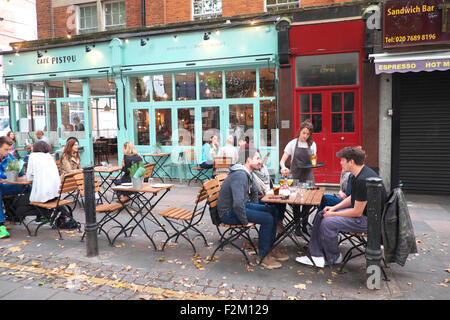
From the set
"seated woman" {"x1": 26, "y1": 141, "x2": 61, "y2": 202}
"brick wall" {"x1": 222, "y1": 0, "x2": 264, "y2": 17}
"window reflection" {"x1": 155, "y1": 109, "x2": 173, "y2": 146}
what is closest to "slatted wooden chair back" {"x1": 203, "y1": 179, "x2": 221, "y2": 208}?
"seated woman" {"x1": 26, "y1": 141, "x2": 61, "y2": 202}

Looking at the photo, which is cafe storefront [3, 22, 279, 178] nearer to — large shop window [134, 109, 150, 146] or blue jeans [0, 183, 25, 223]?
large shop window [134, 109, 150, 146]

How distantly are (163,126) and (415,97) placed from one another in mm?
7425

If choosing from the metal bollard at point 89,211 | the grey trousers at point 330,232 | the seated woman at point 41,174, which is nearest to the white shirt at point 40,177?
the seated woman at point 41,174

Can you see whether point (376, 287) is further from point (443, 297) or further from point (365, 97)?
point (365, 97)

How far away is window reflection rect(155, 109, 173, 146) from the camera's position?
11.4 m

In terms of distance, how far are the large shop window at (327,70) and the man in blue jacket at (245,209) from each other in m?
5.54

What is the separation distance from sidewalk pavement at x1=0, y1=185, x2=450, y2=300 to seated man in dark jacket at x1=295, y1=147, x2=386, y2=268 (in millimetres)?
217

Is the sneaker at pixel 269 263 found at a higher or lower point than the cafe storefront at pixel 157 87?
lower

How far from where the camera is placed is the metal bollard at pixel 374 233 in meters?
3.83

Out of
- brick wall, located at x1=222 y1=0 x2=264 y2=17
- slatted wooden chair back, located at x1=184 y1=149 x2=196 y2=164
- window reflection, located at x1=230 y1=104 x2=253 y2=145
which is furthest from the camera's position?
slatted wooden chair back, located at x1=184 y1=149 x2=196 y2=164

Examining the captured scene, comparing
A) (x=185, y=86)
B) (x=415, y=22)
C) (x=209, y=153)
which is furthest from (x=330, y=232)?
(x=185, y=86)

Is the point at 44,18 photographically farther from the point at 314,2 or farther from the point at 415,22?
the point at 415,22

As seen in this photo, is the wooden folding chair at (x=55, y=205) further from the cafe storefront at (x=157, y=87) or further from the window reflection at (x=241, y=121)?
the window reflection at (x=241, y=121)

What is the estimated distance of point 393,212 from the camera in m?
4.01
